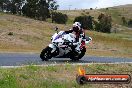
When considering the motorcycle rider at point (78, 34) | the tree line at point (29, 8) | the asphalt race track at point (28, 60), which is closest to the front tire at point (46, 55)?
the asphalt race track at point (28, 60)

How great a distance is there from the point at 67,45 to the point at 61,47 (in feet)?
0.97

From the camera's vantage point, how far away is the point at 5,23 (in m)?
68.8

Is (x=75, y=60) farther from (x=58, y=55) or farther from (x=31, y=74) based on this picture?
(x=31, y=74)

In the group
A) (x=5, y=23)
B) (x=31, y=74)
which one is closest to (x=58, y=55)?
(x=31, y=74)

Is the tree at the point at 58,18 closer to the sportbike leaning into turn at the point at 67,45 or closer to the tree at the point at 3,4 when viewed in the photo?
the tree at the point at 3,4

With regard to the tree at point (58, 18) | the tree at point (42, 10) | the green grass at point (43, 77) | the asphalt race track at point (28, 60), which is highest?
the green grass at point (43, 77)

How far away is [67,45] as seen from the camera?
2028 cm

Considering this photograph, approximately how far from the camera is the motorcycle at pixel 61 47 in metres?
20.0

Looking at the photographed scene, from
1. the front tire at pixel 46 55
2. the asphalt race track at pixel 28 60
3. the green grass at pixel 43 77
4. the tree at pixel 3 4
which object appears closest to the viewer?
the green grass at pixel 43 77

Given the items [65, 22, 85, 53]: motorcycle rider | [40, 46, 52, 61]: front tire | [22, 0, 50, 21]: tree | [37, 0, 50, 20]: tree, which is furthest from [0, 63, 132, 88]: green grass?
[37, 0, 50, 20]: tree

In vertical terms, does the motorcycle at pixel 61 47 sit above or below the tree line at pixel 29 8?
above

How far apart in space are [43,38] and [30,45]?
806 cm

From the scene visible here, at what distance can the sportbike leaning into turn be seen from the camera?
20.0 m

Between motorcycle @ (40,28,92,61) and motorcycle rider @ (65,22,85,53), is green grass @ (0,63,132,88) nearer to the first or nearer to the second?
motorcycle @ (40,28,92,61)
